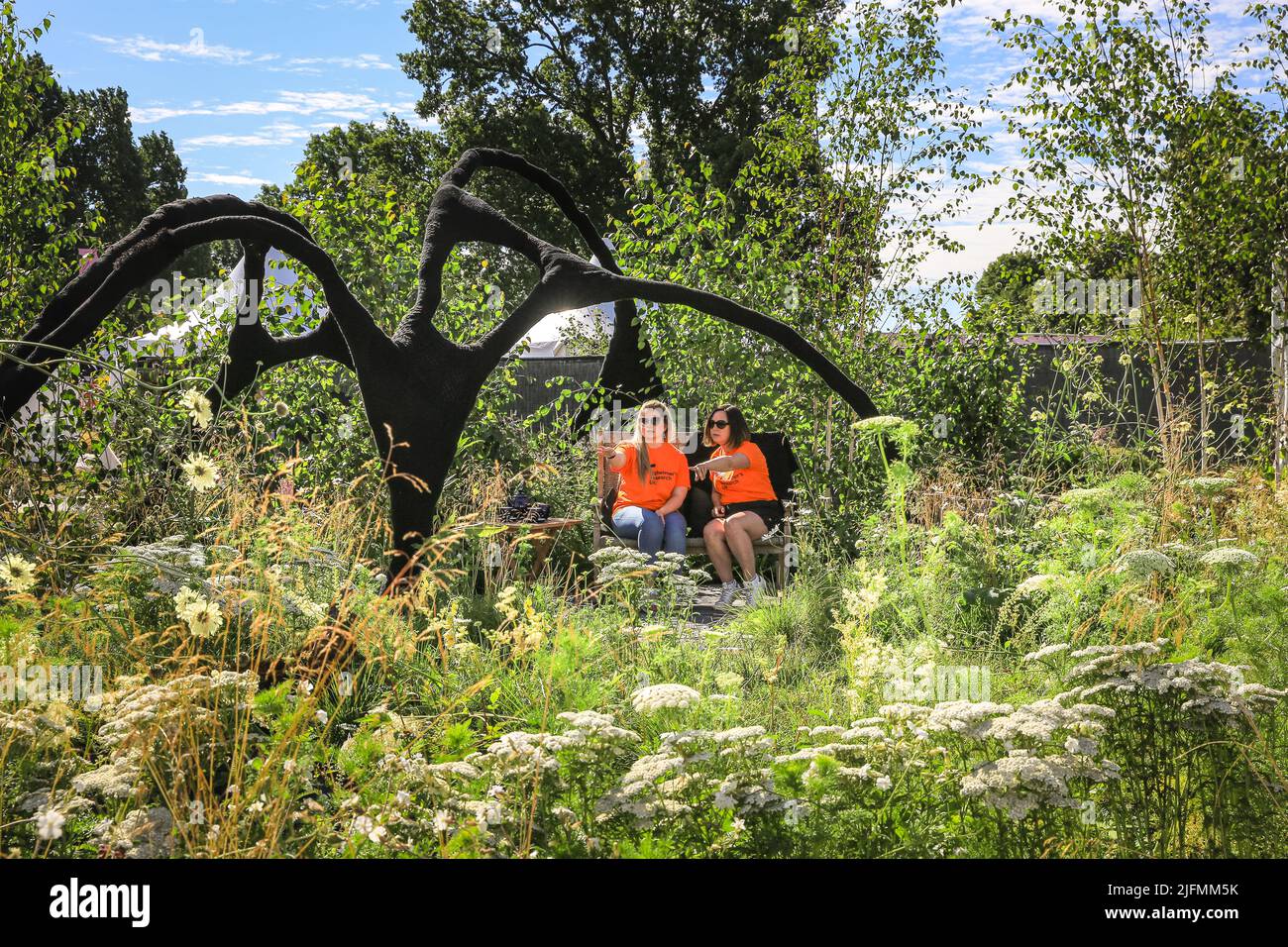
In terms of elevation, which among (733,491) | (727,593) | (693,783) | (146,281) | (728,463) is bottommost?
(727,593)

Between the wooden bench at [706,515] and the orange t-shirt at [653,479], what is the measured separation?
0.19m

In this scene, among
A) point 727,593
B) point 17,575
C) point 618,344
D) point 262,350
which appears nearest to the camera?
point 17,575

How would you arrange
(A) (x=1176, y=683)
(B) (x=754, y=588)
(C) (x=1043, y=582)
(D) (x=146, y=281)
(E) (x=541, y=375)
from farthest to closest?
(E) (x=541, y=375) < (B) (x=754, y=588) < (D) (x=146, y=281) < (C) (x=1043, y=582) < (A) (x=1176, y=683)

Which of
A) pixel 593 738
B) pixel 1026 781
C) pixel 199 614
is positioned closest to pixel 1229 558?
pixel 1026 781

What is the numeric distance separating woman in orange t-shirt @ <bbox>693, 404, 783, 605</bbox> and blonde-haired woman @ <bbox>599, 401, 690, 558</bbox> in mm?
203

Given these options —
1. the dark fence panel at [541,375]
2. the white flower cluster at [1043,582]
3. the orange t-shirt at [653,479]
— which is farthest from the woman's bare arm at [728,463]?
the dark fence panel at [541,375]

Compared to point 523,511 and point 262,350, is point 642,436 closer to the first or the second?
point 523,511

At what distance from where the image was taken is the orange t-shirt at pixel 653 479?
6762 millimetres

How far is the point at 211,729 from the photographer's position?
2549 millimetres

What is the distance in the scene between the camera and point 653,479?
6789 millimetres

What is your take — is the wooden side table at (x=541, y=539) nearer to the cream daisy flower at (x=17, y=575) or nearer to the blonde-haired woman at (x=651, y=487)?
the blonde-haired woman at (x=651, y=487)

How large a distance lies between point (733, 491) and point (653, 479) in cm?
53

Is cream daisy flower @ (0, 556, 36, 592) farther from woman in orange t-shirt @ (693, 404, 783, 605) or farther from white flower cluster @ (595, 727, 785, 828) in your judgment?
woman in orange t-shirt @ (693, 404, 783, 605)

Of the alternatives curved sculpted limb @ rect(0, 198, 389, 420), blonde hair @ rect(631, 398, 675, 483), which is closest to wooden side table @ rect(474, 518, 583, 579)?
blonde hair @ rect(631, 398, 675, 483)
